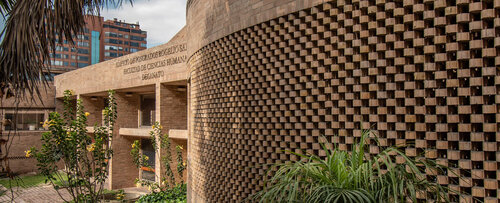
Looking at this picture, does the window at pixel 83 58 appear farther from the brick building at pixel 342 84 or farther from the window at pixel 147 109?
the brick building at pixel 342 84

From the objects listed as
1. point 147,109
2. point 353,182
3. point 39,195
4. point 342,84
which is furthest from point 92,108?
point 353,182

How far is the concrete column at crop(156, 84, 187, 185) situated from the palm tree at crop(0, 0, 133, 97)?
1022cm

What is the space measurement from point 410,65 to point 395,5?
645 millimetres

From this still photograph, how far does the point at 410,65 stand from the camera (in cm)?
367

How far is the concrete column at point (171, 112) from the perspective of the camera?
47.6 ft

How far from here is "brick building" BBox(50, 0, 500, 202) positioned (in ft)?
10.8


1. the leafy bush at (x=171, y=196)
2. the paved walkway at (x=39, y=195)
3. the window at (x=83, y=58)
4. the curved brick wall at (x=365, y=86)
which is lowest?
the paved walkway at (x=39, y=195)

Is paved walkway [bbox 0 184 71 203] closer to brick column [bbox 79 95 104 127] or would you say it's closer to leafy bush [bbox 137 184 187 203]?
brick column [bbox 79 95 104 127]

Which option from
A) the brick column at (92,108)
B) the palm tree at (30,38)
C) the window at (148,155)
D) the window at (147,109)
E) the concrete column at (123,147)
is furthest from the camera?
the brick column at (92,108)

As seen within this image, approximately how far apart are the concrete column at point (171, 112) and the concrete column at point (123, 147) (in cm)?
410

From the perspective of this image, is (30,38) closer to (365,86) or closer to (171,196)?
(365,86)

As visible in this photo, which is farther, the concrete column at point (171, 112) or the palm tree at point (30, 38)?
the concrete column at point (171, 112)

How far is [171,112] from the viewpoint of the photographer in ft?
49.0

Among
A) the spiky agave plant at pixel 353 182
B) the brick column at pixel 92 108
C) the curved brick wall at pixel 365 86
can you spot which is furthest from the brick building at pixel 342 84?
the brick column at pixel 92 108
